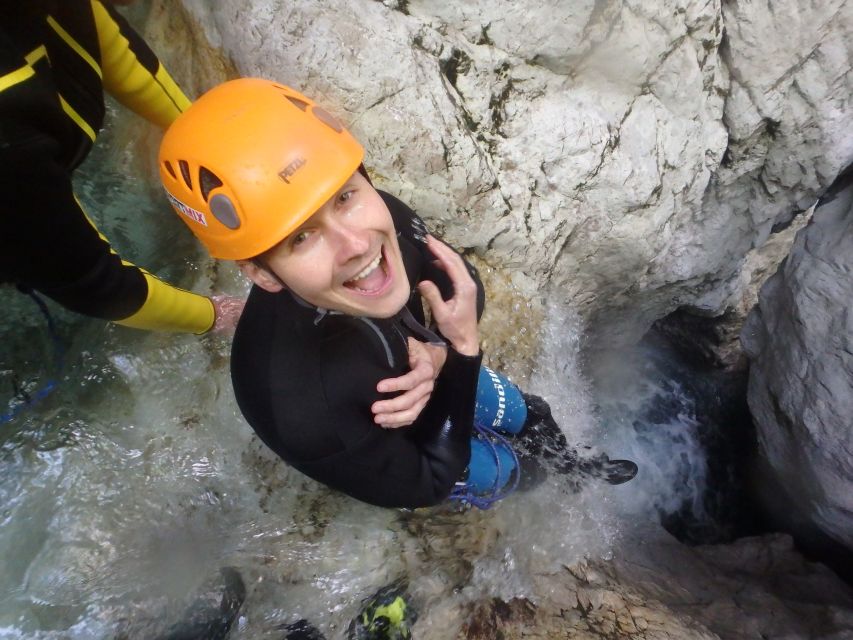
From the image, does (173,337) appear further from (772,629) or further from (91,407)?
(772,629)

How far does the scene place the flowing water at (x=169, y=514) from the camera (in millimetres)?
2123

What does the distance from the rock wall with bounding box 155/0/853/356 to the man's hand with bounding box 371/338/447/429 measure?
1270mm

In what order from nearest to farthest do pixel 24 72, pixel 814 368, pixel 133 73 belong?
pixel 24 72 → pixel 133 73 → pixel 814 368

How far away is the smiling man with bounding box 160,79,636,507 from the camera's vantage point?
4.55 ft

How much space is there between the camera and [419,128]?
8.64 ft

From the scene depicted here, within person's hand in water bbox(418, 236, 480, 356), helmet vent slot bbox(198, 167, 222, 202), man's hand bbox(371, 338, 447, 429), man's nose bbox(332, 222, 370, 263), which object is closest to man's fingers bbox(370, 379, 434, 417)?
man's hand bbox(371, 338, 447, 429)

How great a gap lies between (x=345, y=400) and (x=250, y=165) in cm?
67

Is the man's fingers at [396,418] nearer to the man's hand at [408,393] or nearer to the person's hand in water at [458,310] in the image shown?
the man's hand at [408,393]

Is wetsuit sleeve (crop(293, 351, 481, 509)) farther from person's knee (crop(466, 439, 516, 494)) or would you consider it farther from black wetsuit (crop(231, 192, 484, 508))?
person's knee (crop(466, 439, 516, 494))

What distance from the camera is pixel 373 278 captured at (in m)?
1.53

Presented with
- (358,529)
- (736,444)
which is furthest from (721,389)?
(358,529)

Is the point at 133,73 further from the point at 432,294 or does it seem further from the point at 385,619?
the point at 385,619

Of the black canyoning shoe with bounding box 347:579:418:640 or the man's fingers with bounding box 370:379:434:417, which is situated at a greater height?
the man's fingers with bounding box 370:379:434:417

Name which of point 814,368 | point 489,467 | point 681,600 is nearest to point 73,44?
point 489,467
